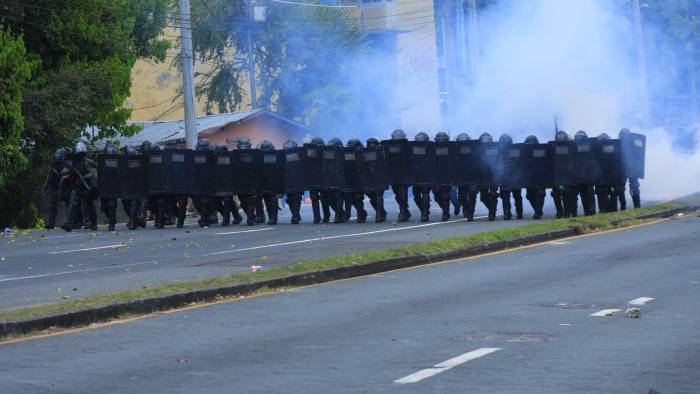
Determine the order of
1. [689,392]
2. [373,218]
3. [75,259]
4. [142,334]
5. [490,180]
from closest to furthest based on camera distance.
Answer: [689,392] → [142,334] → [75,259] → [490,180] → [373,218]

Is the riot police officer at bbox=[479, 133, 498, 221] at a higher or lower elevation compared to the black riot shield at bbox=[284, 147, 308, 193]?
lower

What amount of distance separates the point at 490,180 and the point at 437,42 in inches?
287

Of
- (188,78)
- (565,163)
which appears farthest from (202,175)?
(188,78)

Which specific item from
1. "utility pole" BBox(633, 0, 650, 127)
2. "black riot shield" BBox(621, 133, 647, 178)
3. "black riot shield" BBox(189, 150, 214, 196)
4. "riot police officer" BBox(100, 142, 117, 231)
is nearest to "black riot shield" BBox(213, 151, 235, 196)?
"black riot shield" BBox(189, 150, 214, 196)

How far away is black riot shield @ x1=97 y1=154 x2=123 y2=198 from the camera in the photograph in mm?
29531

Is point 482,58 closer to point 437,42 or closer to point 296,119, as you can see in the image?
point 437,42

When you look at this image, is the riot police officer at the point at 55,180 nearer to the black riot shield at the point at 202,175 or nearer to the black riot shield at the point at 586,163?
the black riot shield at the point at 202,175

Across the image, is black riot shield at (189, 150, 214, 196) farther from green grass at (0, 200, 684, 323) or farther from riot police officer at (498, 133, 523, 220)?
green grass at (0, 200, 684, 323)

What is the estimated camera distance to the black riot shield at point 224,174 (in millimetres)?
29094

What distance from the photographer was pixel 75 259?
20.9 meters

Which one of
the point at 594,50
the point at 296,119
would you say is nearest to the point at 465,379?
the point at 594,50

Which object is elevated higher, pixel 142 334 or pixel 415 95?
pixel 415 95

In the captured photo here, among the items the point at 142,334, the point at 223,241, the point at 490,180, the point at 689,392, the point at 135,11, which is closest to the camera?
the point at 689,392

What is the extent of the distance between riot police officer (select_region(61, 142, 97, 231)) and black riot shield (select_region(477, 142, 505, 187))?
27.7 feet
